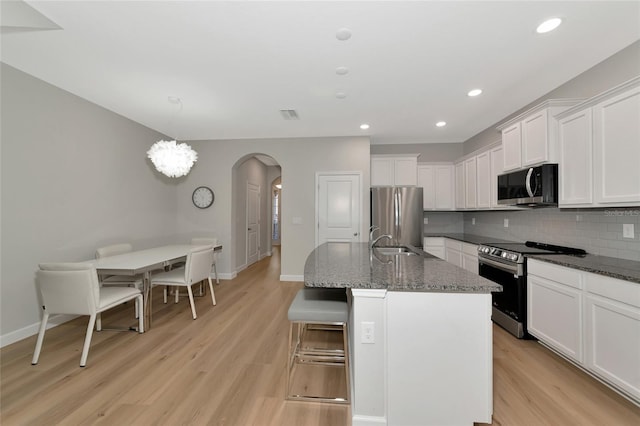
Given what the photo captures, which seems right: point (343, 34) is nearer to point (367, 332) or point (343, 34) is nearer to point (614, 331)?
point (367, 332)

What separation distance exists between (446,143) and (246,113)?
4001 mm

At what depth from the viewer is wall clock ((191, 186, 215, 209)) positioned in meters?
5.05

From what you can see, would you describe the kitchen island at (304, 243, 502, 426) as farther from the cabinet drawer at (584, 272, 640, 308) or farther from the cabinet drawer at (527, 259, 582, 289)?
the cabinet drawer at (527, 259, 582, 289)

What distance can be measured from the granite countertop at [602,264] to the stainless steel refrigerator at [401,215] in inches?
78.3

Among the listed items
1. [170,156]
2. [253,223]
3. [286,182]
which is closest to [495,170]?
[286,182]

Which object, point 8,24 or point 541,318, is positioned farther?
point 541,318

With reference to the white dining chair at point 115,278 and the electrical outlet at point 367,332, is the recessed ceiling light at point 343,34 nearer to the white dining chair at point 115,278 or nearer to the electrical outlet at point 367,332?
the electrical outlet at point 367,332

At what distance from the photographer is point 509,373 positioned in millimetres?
2086

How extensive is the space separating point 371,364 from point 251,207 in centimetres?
539

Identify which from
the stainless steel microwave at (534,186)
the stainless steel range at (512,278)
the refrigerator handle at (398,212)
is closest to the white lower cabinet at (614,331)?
the stainless steel range at (512,278)

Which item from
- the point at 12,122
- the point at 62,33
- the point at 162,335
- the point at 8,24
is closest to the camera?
the point at 8,24

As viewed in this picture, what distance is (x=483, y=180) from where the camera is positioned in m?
3.99

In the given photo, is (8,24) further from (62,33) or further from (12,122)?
(12,122)

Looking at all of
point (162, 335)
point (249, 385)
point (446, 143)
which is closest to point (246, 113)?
point (162, 335)
